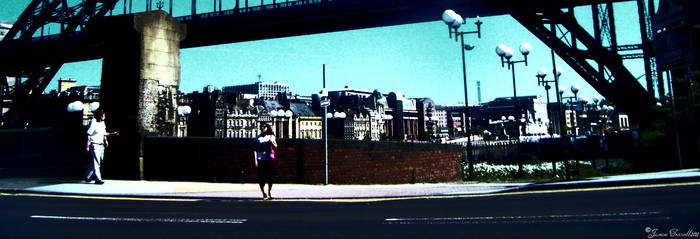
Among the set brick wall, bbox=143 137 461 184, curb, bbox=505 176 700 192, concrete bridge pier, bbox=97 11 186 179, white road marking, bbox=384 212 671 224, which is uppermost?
concrete bridge pier, bbox=97 11 186 179

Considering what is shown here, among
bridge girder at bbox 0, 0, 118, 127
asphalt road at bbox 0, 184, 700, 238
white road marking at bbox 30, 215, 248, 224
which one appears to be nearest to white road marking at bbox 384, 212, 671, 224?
asphalt road at bbox 0, 184, 700, 238

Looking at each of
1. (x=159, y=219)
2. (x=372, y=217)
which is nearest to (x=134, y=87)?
(x=159, y=219)

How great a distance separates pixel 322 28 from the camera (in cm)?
3228

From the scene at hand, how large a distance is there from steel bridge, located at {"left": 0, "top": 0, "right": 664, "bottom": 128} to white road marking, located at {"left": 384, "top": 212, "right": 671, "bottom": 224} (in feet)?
31.7

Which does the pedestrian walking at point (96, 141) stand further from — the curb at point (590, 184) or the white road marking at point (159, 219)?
the curb at point (590, 184)

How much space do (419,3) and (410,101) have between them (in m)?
156

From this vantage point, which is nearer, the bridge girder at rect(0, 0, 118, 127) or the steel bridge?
the steel bridge

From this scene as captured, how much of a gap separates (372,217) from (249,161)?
568 centimetres

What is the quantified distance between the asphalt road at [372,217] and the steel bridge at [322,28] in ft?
21.9

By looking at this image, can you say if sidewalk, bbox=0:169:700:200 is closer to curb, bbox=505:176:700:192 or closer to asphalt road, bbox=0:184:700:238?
curb, bbox=505:176:700:192

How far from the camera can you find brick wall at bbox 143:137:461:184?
1053 centimetres

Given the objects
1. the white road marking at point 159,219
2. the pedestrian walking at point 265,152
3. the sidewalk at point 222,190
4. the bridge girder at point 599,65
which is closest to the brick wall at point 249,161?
the sidewalk at point 222,190

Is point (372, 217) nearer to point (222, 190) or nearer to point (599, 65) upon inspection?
point (222, 190)

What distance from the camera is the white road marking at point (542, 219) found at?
4.82m
